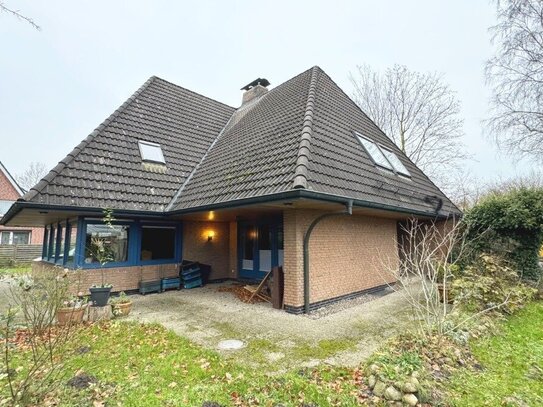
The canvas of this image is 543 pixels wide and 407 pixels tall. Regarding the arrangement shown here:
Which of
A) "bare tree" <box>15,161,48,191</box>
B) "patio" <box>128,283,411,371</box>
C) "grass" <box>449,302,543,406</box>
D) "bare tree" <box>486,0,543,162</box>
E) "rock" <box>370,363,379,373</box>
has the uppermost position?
"bare tree" <box>15,161,48,191</box>

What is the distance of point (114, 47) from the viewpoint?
9625 millimetres

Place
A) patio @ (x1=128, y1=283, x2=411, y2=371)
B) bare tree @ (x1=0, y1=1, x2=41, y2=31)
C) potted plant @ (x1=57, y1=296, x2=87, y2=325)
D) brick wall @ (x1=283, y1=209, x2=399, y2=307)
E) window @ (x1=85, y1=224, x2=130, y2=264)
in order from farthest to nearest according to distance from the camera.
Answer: window @ (x1=85, y1=224, x2=130, y2=264) → brick wall @ (x1=283, y1=209, x2=399, y2=307) → potted plant @ (x1=57, y1=296, x2=87, y2=325) → patio @ (x1=128, y1=283, x2=411, y2=371) → bare tree @ (x1=0, y1=1, x2=41, y2=31)

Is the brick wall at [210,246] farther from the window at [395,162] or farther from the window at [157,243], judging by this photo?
the window at [395,162]

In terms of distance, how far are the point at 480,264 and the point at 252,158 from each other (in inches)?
291

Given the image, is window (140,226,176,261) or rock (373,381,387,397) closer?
rock (373,381,387,397)

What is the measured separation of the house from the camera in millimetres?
6773

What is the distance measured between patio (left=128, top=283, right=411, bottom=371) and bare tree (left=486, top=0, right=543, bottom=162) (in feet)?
31.7

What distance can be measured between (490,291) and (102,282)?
32.2 ft

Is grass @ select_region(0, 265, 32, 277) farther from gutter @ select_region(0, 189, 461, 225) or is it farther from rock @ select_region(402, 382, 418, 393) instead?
rock @ select_region(402, 382, 418, 393)

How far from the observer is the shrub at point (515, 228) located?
8625mm

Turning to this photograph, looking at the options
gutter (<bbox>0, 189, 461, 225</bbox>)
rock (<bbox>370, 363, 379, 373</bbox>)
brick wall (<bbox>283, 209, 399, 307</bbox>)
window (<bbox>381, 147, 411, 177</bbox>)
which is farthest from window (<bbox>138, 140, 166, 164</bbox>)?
rock (<bbox>370, 363, 379, 373</bbox>)

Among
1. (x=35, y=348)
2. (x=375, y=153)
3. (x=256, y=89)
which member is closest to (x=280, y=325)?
(x=35, y=348)

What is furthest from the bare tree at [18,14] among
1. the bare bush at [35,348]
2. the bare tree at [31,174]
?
the bare tree at [31,174]

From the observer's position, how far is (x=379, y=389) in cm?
332
